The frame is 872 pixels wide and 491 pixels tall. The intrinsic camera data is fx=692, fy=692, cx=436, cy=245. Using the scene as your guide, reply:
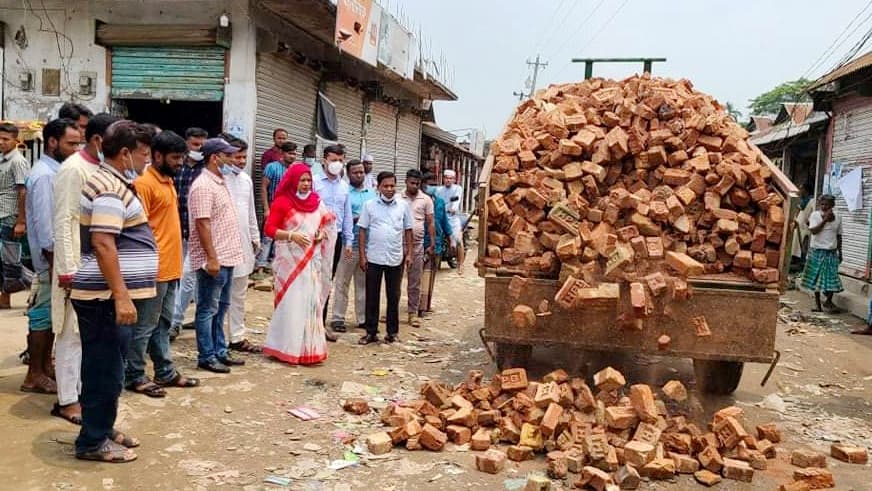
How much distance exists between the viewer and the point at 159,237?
14.6 ft

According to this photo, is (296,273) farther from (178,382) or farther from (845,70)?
(845,70)

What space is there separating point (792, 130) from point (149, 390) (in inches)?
612

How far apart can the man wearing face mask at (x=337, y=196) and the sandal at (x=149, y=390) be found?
2582 mm

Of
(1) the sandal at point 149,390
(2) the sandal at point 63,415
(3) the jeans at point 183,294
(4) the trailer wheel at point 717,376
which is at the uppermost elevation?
(3) the jeans at point 183,294

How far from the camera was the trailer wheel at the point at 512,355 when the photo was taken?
17.6 feet

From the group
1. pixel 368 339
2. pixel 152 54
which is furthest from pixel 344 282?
pixel 152 54

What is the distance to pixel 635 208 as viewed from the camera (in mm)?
5016

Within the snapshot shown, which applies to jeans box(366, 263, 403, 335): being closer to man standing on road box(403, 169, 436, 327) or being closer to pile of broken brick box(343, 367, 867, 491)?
man standing on road box(403, 169, 436, 327)

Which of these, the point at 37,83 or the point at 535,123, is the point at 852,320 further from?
the point at 37,83

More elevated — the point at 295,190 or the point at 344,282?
the point at 295,190

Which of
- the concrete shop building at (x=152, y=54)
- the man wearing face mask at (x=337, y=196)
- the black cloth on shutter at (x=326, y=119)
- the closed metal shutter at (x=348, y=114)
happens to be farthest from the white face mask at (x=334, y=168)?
the closed metal shutter at (x=348, y=114)

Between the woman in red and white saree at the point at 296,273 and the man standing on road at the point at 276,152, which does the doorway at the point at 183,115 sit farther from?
the woman in red and white saree at the point at 296,273

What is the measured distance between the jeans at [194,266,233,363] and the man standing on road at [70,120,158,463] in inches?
61.1

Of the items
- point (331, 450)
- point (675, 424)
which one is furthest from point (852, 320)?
point (331, 450)
